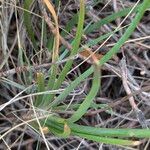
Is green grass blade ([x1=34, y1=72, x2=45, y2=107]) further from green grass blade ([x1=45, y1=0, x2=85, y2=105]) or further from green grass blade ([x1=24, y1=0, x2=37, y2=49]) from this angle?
green grass blade ([x1=24, y1=0, x2=37, y2=49])

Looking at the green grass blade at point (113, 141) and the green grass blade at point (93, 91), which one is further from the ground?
the green grass blade at point (93, 91)

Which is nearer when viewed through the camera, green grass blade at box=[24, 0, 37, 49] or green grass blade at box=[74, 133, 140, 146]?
green grass blade at box=[74, 133, 140, 146]

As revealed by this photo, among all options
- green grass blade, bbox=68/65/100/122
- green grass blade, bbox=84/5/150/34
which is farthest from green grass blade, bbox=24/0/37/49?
green grass blade, bbox=68/65/100/122

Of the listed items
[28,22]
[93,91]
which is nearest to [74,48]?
[93,91]

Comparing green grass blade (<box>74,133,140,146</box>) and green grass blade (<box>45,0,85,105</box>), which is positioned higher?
green grass blade (<box>45,0,85,105</box>)

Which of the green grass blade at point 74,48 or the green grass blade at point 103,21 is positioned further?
the green grass blade at point 103,21

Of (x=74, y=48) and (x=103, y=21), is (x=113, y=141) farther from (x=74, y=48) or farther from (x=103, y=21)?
(x=103, y=21)

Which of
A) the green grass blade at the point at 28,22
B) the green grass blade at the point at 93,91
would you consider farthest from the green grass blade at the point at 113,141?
the green grass blade at the point at 28,22

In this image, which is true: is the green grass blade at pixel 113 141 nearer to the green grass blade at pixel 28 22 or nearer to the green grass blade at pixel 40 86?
the green grass blade at pixel 40 86

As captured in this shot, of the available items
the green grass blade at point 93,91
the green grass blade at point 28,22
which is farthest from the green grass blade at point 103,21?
the green grass blade at point 93,91

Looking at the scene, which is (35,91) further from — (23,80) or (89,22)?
(89,22)

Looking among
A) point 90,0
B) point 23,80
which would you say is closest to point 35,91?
point 23,80

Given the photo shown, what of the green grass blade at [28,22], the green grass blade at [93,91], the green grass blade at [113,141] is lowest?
the green grass blade at [113,141]
